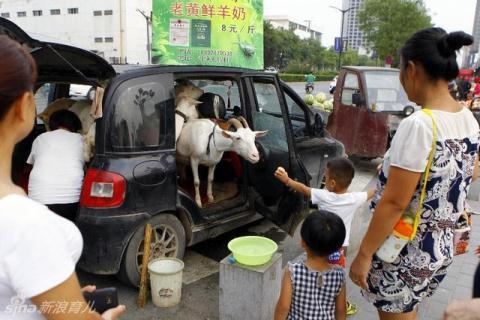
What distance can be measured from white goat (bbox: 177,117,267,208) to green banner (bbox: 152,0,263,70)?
959 mm

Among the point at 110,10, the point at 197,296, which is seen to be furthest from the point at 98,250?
the point at 110,10

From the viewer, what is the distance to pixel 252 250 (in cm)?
320

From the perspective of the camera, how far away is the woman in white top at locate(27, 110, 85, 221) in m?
3.44

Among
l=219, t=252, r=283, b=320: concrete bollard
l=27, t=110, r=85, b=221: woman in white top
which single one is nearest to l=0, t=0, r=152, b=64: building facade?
l=27, t=110, r=85, b=221: woman in white top

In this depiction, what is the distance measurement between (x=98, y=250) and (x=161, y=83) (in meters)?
1.54

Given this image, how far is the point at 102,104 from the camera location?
10.8ft

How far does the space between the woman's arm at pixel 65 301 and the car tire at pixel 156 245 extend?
2.31 meters

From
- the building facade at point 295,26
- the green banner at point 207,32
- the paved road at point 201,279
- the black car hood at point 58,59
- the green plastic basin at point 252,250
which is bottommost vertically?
the paved road at point 201,279

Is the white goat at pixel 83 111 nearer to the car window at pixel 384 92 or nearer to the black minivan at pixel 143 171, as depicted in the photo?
the black minivan at pixel 143 171

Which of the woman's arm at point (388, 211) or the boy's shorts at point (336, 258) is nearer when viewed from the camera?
the woman's arm at point (388, 211)

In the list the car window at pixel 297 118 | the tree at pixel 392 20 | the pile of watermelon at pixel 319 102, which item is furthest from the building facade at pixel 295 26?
the car window at pixel 297 118

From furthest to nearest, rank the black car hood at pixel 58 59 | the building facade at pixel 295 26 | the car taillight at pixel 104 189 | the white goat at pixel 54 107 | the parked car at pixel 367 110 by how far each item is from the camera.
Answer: the building facade at pixel 295 26
the parked car at pixel 367 110
the white goat at pixel 54 107
the car taillight at pixel 104 189
the black car hood at pixel 58 59

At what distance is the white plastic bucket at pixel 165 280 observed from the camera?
11.2ft

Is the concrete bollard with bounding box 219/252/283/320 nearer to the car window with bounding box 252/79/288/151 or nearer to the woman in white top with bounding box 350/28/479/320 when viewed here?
the woman in white top with bounding box 350/28/479/320
